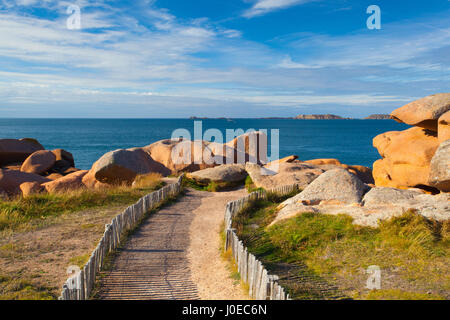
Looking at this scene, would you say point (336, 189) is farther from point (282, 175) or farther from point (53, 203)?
point (53, 203)

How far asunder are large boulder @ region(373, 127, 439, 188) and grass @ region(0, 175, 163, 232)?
14.2 m

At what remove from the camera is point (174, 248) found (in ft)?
37.8

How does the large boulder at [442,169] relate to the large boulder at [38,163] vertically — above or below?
above

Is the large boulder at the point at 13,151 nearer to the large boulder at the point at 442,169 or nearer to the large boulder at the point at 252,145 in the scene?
the large boulder at the point at 252,145

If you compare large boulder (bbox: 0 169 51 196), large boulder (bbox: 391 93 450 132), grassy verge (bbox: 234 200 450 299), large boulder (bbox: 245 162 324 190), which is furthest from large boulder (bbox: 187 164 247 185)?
large boulder (bbox: 391 93 450 132)

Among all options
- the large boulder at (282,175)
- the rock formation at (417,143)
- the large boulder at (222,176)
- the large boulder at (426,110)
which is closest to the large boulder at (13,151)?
the large boulder at (222,176)

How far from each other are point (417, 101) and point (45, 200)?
19977 millimetres

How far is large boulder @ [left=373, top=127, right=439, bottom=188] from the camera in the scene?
62.3 feet

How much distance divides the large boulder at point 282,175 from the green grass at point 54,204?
673 centimetres

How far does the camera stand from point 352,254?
32.9ft

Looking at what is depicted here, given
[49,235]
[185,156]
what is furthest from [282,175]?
[49,235]

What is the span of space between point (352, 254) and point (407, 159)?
1218 centimetres

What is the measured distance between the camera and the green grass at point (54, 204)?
13523mm
